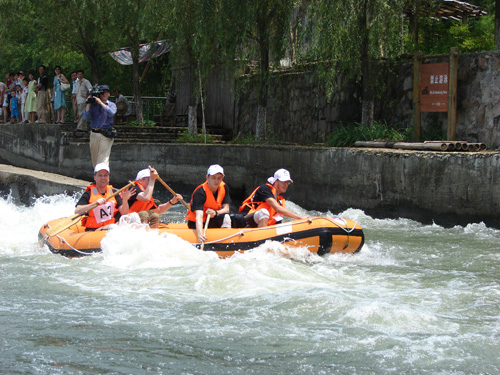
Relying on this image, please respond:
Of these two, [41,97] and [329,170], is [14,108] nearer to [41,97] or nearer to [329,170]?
[41,97]

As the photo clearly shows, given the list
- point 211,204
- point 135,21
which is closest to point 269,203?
point 211,204

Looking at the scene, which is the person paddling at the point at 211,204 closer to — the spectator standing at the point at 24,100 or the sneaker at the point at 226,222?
the sneaker at the point at 226,222

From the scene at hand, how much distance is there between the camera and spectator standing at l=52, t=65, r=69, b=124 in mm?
19297

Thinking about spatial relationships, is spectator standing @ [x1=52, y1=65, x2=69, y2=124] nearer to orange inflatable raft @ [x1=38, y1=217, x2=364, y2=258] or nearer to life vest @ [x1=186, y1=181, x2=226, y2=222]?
orange inflatable raft @ [x1=38, y1=217, x2=364, y2=258]

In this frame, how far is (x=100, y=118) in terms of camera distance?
1434 centimetres

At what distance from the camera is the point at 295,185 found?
49.6 ft

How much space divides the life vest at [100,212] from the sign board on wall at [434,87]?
6.86 meters

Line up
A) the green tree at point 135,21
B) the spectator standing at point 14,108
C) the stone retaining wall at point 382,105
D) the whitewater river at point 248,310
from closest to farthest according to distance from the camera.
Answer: the whitewater river at point 248,310, the stone retaining wall at point 382,105, the green tree at point 135,21, the spectator standing at point 14,108

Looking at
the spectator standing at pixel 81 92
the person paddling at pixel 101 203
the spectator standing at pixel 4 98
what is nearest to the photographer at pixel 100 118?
the spectator standing at pixel 81 92

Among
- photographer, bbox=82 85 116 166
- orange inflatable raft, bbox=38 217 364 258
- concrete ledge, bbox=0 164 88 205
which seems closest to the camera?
orange inflatable raft, bbox=38 217 364 258

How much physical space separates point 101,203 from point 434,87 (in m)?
7.30


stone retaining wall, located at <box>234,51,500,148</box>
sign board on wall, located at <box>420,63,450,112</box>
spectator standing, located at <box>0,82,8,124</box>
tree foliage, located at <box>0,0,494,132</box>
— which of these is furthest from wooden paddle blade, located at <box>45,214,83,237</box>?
spectator standing, located at <box>0,82,8,124</box>

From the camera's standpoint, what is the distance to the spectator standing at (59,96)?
19.3 m

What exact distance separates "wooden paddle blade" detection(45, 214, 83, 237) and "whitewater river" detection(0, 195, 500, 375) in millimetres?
275
